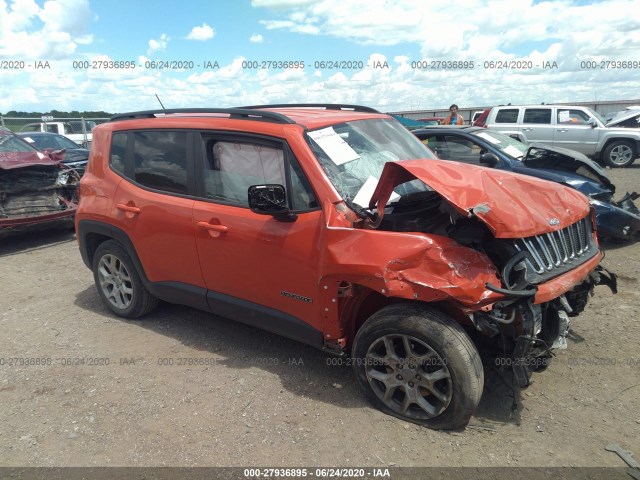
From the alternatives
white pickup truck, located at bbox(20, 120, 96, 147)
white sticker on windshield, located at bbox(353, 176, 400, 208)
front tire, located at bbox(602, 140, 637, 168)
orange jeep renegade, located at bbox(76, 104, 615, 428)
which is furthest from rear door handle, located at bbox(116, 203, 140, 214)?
white pickup truck, located at bbox(20, 120, 96, 147)

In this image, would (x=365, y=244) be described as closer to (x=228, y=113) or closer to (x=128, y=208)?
(x=228, y=113)

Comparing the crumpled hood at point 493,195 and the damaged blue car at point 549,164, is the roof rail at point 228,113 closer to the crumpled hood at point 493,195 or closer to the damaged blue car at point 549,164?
the crumpled hood at point 493,195

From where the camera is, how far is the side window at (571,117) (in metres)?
13.7

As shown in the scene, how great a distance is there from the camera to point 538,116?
13.7 meters

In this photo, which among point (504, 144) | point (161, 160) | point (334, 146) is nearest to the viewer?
point (334, 146)

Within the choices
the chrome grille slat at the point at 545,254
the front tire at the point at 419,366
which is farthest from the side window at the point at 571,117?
the front tire at the point at 419,366

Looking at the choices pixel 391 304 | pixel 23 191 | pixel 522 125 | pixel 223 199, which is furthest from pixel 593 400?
pixel 522 125

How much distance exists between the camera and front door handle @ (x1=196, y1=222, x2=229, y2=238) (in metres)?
3.47

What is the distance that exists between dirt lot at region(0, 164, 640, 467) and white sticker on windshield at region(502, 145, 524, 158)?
327 cm

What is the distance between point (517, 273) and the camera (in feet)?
8.85

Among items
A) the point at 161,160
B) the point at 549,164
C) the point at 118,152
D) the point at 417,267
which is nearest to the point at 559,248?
the point at 417,267

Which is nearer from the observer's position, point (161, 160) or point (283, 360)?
point (283, 360)

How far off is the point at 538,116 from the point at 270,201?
42.7ft

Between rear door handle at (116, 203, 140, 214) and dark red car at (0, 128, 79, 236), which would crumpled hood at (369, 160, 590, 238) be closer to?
rear door handle at (116, 203, 140, 214)
